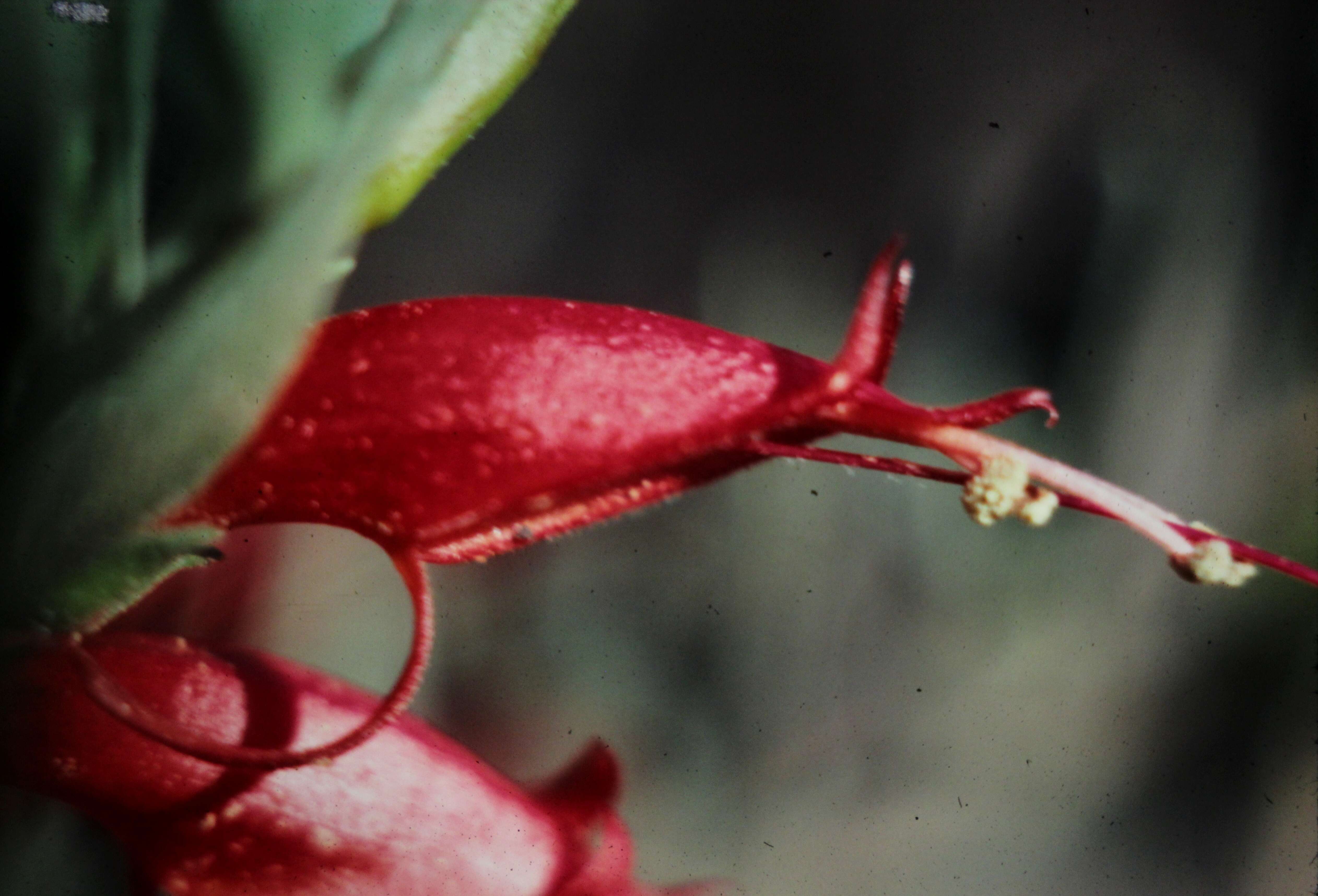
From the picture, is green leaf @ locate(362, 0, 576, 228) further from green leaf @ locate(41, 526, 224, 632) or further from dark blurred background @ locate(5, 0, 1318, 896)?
green leaf @ locate(41, 526, 224, 632)

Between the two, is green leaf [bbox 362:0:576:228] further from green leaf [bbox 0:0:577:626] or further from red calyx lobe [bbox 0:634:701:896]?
red calyx lobe [bbox 0:634:701:896]

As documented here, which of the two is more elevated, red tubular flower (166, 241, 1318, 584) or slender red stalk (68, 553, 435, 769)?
red tubular flower (166, 241, 1318, 584)

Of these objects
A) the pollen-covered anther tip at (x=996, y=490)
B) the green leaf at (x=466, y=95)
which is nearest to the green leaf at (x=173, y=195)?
the green leaf at (x=466, y=95)

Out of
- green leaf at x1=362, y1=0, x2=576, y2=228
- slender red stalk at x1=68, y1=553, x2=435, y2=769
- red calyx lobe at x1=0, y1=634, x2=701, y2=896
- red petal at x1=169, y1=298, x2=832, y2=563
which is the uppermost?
green leaf at x1=362, y1=0, x2=576, y2=228

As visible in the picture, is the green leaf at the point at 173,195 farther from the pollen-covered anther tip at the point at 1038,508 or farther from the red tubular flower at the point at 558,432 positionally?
the pollen-covered anther tip at the point at 1038,508

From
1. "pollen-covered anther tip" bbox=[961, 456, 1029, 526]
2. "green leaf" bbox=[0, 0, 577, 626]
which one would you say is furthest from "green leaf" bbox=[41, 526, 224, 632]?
"pollen-covered anther tip" bbox=[961, 456, 1029, 526]

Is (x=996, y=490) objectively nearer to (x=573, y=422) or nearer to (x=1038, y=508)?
(x=1038, y=508)

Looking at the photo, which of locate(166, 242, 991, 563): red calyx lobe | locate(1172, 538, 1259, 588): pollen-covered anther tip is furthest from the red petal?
locate(1172, 538, 1259, 588): pollen-covered anther tip
